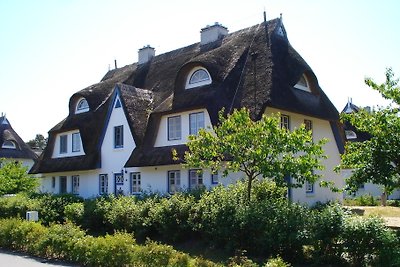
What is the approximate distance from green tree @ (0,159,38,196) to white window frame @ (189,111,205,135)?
14373 mm

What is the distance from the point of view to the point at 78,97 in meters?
32.1

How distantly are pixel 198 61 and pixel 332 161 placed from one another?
10227 millimetres

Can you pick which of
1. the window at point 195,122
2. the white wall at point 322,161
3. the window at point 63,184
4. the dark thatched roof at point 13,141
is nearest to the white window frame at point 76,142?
the window at point 63,184

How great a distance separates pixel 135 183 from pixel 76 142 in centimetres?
648

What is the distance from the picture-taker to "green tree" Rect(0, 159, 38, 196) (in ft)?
103

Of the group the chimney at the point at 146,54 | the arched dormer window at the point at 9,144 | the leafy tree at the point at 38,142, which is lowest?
the arched dormer window at the point at 9,144

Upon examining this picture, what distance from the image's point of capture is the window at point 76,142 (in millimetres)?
31094

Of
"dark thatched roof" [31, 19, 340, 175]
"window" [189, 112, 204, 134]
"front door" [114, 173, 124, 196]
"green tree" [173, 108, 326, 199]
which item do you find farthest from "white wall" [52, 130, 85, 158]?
"green tree" [173, 108, 326, 199]

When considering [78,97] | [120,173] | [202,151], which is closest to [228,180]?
[202,151]

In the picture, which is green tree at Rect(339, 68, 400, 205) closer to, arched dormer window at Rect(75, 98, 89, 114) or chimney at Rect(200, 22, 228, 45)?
chimney at Rect(200, 22, 228, 45)

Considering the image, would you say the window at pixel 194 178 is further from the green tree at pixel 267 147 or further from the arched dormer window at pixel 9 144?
the arched dormer window at pixel 9 144

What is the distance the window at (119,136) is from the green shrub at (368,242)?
18401 mm

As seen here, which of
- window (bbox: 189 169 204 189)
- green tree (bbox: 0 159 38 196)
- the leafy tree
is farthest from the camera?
the leafy tree

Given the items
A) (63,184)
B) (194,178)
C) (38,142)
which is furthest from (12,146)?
(38,142)
